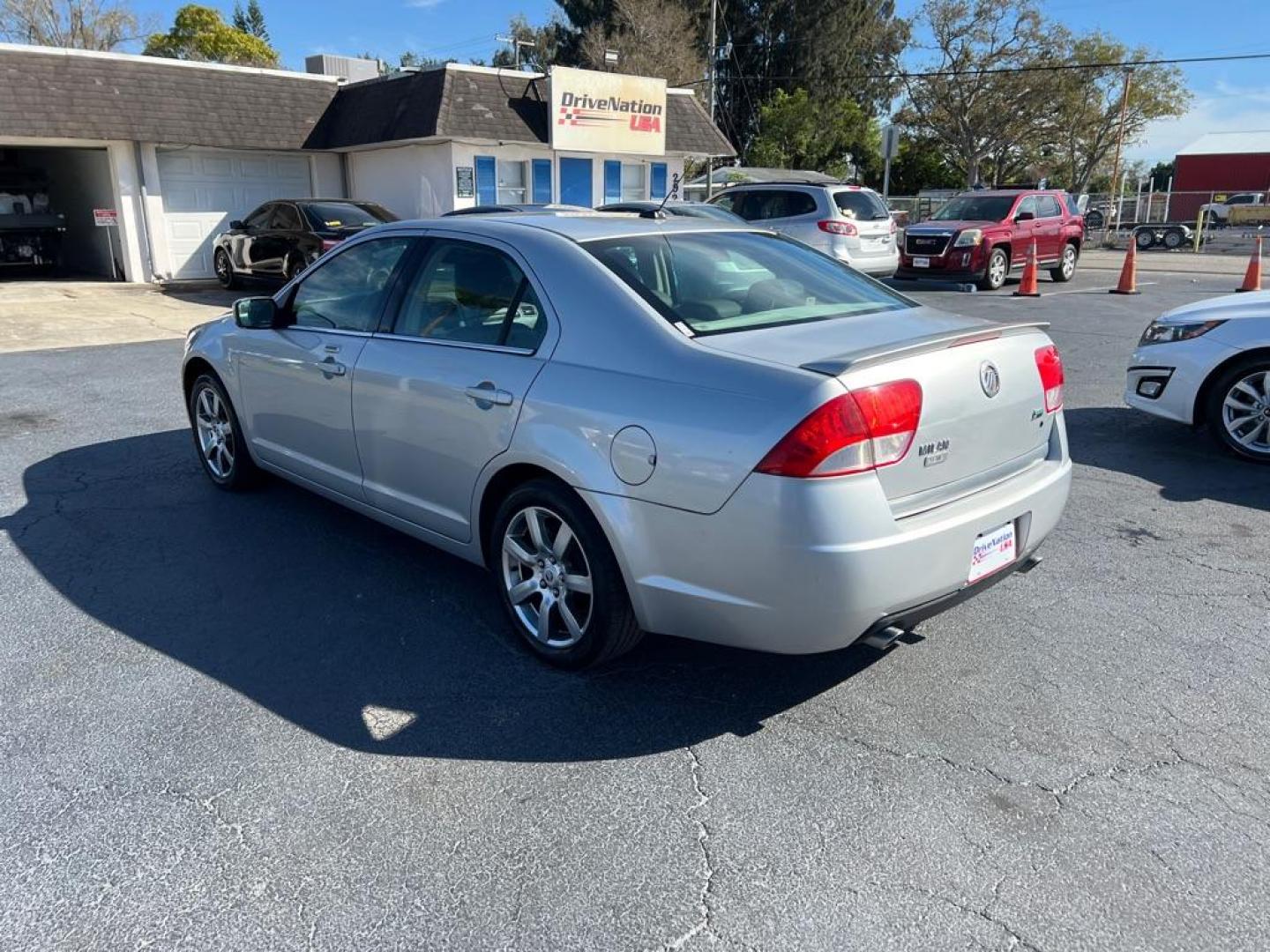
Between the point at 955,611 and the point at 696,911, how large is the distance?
2097 mm

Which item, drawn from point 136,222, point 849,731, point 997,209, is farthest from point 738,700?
point 136,222

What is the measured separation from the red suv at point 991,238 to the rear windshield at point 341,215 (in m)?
9.26

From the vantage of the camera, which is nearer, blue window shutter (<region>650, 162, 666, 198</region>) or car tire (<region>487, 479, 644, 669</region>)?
car tire (<region>487, 479, 644, 669</region>)

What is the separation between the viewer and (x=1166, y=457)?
21.0 feet

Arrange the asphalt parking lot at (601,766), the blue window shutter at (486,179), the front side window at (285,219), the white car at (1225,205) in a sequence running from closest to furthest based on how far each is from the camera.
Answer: the asphalt parking lot at (601,766) < the front side window at (285,219) < the blue window shutter at (486,179) < the white car at (1225,205)

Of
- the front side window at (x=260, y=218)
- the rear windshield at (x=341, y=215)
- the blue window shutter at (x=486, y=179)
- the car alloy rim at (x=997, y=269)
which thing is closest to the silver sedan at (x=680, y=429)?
the rear windshield at (x=341, y=215)

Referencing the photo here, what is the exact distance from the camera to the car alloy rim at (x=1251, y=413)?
6059mm

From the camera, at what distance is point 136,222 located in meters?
18.2

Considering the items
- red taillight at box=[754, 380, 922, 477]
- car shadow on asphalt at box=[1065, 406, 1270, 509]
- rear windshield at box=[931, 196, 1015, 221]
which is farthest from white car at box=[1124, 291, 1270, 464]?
rear windshield at box=[931, 196, 1015, 221]

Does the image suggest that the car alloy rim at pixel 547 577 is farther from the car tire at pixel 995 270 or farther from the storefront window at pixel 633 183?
the storefront window at pixel 633 183

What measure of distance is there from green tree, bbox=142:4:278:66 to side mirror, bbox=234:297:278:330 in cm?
5668

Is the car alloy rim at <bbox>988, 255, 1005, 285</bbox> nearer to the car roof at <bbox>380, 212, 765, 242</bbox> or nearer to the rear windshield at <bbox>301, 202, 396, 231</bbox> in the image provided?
the rear windshield at <bbox>301, 202, 396, 231</bbox>

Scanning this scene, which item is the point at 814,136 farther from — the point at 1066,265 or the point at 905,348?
the point at 905,348

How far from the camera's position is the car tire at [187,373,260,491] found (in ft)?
17.8
